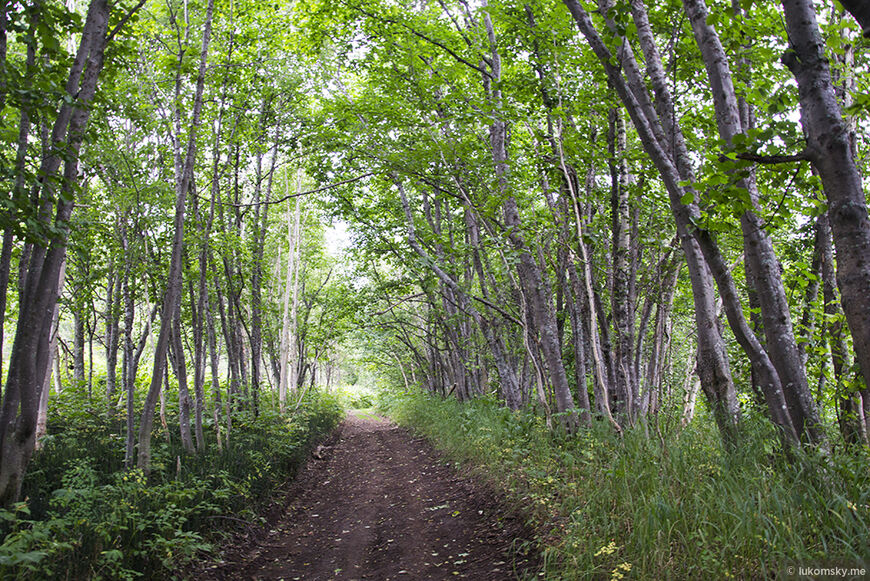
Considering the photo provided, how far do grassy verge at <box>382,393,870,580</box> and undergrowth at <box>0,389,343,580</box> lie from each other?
292 centimetres

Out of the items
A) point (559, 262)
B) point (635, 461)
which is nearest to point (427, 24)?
point (559, 262)

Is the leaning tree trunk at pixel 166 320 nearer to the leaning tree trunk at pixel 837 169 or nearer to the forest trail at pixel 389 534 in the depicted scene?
the forest trail at pixel 389 534

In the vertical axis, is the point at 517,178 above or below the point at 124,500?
above

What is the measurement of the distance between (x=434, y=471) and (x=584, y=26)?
23.4 ft

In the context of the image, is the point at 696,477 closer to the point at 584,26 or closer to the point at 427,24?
the point at 584,26

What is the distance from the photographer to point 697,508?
3.02 meters

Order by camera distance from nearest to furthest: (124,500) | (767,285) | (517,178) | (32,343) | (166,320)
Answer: (767,285)
(32,343)
(124,500)
(166,320)
(517,178)

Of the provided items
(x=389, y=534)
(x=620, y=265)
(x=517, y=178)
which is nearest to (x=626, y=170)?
(x=620, y=265)

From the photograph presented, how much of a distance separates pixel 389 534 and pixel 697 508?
3.56 m

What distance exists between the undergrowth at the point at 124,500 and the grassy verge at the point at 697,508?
2919 millimetres

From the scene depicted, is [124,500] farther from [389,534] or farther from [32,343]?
[389,534]

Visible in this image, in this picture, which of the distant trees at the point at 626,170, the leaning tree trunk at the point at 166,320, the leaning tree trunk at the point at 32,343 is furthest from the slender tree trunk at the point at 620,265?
the leaning tree trunk at the point at 32,343

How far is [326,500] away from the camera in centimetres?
737

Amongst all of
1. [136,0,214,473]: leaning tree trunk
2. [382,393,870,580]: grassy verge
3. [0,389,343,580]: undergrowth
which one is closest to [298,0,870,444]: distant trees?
[382,393,870,580]: grassy verge
